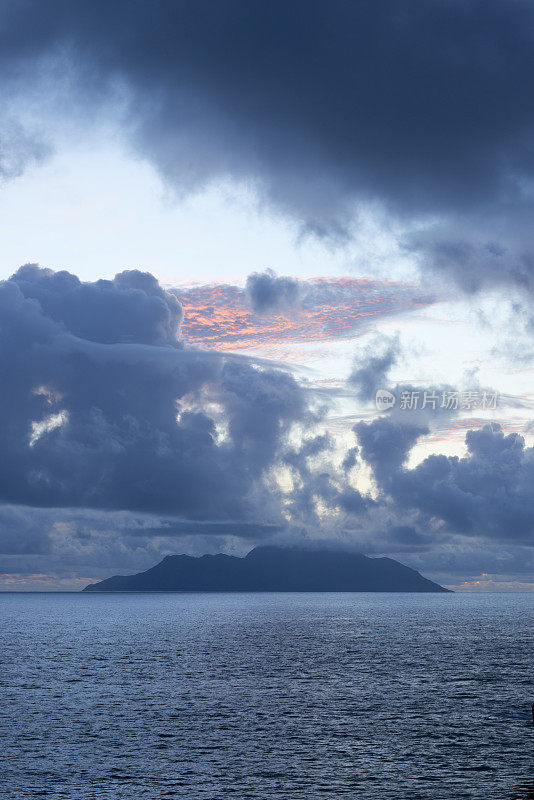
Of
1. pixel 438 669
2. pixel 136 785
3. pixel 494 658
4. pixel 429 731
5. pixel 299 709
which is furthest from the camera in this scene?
pixel 494 658

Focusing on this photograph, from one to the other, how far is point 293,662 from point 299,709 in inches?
2266

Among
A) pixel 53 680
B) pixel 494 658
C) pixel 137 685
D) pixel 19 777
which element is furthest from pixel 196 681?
pixel 494 658

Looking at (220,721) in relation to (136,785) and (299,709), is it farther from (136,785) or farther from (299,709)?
(136,785)

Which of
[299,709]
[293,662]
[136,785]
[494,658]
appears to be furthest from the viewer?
[494,658]

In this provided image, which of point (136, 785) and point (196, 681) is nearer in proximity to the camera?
point (136, 785)

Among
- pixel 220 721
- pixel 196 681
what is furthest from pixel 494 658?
pixel 220 721

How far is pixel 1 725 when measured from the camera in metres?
88.4

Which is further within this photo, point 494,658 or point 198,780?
point 494,658

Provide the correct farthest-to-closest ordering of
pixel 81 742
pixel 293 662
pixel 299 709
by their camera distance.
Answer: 1. pixel 293 662
2. pixel 299 709
3. pixel 81 742

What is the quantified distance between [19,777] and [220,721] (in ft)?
97.5

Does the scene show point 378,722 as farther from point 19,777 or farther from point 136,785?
point 19,777

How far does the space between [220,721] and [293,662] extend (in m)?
67.5

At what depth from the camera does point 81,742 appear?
258 ft

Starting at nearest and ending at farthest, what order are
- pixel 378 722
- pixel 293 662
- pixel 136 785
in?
pixel 136 785, pixel 378 722, pixel 293 662
